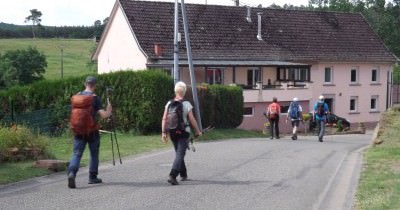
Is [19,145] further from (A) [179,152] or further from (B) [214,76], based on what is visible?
(B) [214,76]

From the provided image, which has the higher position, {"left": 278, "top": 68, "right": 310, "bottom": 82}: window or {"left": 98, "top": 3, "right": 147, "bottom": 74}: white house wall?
{"left": 98, "top": 3, "right": 147, "bottom": 74}: white house wall

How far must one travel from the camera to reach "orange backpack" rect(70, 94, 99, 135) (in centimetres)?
1147

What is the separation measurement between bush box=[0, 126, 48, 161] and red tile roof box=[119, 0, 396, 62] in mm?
30253

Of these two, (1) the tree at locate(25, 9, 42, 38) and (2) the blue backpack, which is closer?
(2) the blue backpack

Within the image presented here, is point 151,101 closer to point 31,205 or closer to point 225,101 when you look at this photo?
point 225,101

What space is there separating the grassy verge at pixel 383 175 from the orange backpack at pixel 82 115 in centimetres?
440

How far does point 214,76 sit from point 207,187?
124 feet

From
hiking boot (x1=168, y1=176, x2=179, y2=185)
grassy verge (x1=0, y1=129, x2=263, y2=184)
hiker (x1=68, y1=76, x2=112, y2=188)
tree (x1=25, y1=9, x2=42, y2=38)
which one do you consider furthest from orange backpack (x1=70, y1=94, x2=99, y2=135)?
tree (x1=25, y1=9, x2=42, y2=38)

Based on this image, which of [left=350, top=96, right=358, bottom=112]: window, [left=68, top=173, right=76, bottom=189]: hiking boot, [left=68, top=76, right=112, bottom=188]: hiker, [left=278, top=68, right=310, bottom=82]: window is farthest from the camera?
[left=350, top=96, right=358, bottom=112]: window

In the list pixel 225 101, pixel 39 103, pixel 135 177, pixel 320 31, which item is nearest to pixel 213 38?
pixel 320 31

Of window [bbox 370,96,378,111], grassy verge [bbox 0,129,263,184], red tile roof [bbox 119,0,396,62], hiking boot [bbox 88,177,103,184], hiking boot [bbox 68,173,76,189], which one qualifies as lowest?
window [bbox 370,96,378,111]

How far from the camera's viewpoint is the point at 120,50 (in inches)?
1997

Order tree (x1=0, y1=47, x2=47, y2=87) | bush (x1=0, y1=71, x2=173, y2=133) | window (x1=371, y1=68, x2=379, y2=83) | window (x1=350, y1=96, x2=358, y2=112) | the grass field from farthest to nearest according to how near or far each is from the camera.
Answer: the grass field → tree (x1=0, y1=47, x2=47, y2=87) → window (x1=371, y1=68, x2=379, y2=83) → window (x1=350, y1=96, x2=358, y2=112) → bush (x1=0, y1=71, x2=173, y2=133)

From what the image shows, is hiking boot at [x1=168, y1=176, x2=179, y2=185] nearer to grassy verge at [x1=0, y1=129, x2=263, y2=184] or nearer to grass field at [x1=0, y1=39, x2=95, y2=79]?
grassy verge at [x1=0, y1=129, x2=263, y2=184]
